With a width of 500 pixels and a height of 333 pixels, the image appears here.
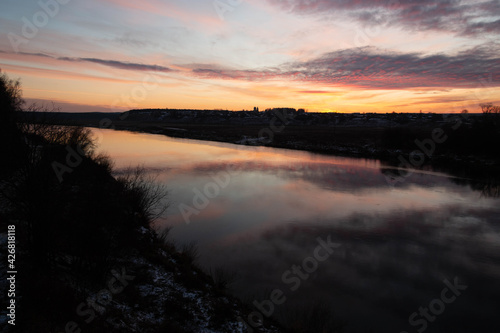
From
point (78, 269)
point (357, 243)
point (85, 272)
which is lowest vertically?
point (357, 243)

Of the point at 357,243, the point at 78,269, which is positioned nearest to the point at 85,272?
the point at 78,269

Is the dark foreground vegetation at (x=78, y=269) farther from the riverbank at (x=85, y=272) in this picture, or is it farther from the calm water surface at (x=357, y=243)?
the calm water surface at (x=357, y=243)

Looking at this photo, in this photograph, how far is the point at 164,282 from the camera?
8.76 meters

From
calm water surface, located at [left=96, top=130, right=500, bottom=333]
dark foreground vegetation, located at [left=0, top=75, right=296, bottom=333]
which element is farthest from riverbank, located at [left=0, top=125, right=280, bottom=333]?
calm water surface, located at [left=96, top=130, right=500, bottom=333]

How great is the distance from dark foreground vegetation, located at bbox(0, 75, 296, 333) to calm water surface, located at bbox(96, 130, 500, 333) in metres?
1.65

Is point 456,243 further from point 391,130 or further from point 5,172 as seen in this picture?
point 391,130

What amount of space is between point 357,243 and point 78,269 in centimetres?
1085

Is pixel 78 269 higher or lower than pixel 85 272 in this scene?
higher

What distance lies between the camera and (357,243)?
12.8 m

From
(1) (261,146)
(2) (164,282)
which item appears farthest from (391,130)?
(2) (164,282)

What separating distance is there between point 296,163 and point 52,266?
2878 cm

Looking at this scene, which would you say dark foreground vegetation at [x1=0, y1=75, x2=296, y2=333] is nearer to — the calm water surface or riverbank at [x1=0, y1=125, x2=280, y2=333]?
riverbank at [x1=0, y1=125, x2=280, y2=333]

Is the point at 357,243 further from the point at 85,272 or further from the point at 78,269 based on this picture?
the point at 78,269

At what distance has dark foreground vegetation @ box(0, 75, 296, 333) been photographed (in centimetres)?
624
